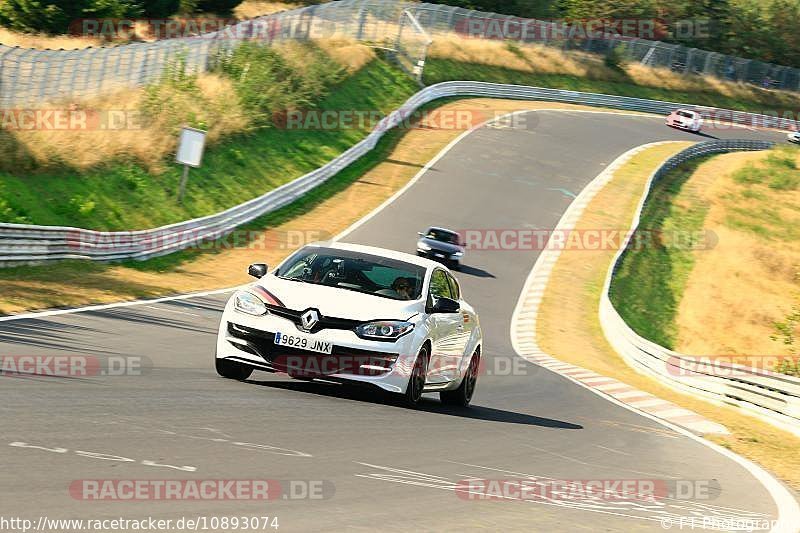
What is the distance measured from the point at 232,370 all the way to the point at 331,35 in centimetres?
4672

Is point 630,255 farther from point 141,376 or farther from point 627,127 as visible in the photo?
point 141,376

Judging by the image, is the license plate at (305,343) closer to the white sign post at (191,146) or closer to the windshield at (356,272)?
the windshield at (356,272)

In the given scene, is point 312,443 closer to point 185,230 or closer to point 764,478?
point 764,478

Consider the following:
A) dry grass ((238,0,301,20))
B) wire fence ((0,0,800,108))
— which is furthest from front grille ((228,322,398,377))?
dry grass ((238,0,301,20))

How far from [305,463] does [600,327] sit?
23417 millimetres

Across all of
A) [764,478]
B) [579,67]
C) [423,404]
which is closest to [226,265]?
[423,404]

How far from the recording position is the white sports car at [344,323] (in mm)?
11000

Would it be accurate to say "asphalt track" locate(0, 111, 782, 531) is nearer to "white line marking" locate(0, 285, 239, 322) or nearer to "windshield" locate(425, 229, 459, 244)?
"white line marking" locate(0, 285, 239, 322)

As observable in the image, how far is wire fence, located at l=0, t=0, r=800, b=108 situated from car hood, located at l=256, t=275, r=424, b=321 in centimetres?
1951

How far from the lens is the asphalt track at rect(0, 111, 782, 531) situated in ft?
22.0

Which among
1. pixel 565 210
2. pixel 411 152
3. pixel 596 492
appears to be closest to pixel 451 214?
pixel 565 210

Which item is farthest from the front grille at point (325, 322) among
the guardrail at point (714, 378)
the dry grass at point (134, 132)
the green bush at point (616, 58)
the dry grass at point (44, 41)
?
the green bush at point (616, 58)

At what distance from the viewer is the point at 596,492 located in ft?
28.6

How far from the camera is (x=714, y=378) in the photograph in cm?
2111
